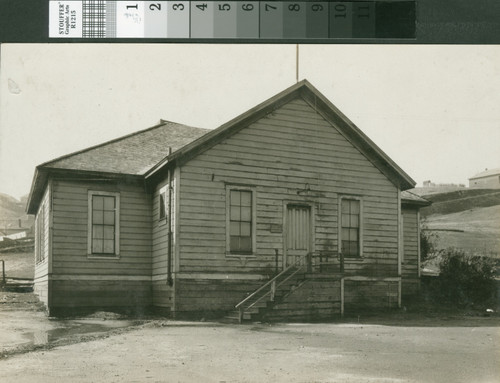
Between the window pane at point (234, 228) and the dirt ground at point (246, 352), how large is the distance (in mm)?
2576

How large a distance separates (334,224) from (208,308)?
409 centimetres

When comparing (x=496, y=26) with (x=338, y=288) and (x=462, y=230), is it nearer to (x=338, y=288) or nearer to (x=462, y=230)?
(x=462, y=230)

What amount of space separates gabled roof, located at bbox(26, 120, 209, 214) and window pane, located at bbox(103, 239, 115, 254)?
1.71 meters

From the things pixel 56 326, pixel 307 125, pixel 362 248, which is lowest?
pixel 56 326

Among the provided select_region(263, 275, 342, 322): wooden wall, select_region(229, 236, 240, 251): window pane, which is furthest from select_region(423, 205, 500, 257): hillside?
select_region(229, 236, 240, 251): window pane

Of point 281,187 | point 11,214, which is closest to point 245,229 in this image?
point 281,187

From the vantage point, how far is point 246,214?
15.7m

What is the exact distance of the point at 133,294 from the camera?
15906 millimetres

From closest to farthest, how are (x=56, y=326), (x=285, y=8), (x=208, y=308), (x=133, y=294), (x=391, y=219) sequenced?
(x=285, y=8) < (x=56, y=326) < (x=208, y=308) < (x=133, y=294) < (x=391, y=219)

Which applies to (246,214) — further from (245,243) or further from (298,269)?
(298,269)

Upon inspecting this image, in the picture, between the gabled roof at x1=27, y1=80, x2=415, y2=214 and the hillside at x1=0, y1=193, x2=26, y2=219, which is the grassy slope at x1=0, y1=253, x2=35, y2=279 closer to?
the gabled roof at x1=27, y1=80, x2=415, y2=214

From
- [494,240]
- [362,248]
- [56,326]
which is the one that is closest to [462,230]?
[494,240]

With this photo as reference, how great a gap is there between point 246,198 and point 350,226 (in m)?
3.01

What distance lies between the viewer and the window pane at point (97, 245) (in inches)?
627
